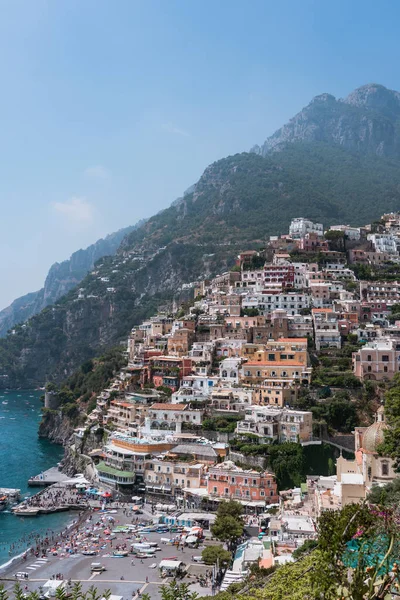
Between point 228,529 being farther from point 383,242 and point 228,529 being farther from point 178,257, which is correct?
point 178,257

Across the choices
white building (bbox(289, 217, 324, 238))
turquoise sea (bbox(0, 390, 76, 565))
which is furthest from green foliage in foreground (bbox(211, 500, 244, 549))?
white building (bbox(289, 217, 324, 238))

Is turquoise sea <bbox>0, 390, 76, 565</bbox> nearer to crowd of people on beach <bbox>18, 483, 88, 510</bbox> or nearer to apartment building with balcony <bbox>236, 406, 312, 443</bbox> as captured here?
crowd of people on beach <bbox>18, 483, 88, 510</bbox>

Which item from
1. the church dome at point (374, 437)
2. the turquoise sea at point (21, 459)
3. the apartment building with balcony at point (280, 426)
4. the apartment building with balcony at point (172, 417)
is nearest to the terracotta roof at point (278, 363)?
the apartment building with balcony at point (280, 426)

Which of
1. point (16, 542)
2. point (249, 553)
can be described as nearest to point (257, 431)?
point (249, 553)

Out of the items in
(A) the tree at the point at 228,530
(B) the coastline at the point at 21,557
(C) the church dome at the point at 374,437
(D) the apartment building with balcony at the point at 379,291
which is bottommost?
(B) the coastline at the point at 21,557

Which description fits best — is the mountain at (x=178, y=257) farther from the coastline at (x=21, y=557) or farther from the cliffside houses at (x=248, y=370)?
the coastline at (x=21, y=557)

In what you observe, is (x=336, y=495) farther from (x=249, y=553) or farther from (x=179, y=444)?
(x=179, y=444)

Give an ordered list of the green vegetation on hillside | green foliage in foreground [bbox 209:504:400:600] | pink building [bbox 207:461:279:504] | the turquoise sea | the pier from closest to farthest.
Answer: green foliage in foreground [bbox 209:504:400:600] < pink building [bbox 207:461:279:504] < the turquoise sea < the pier < the green vegetation on hillside
